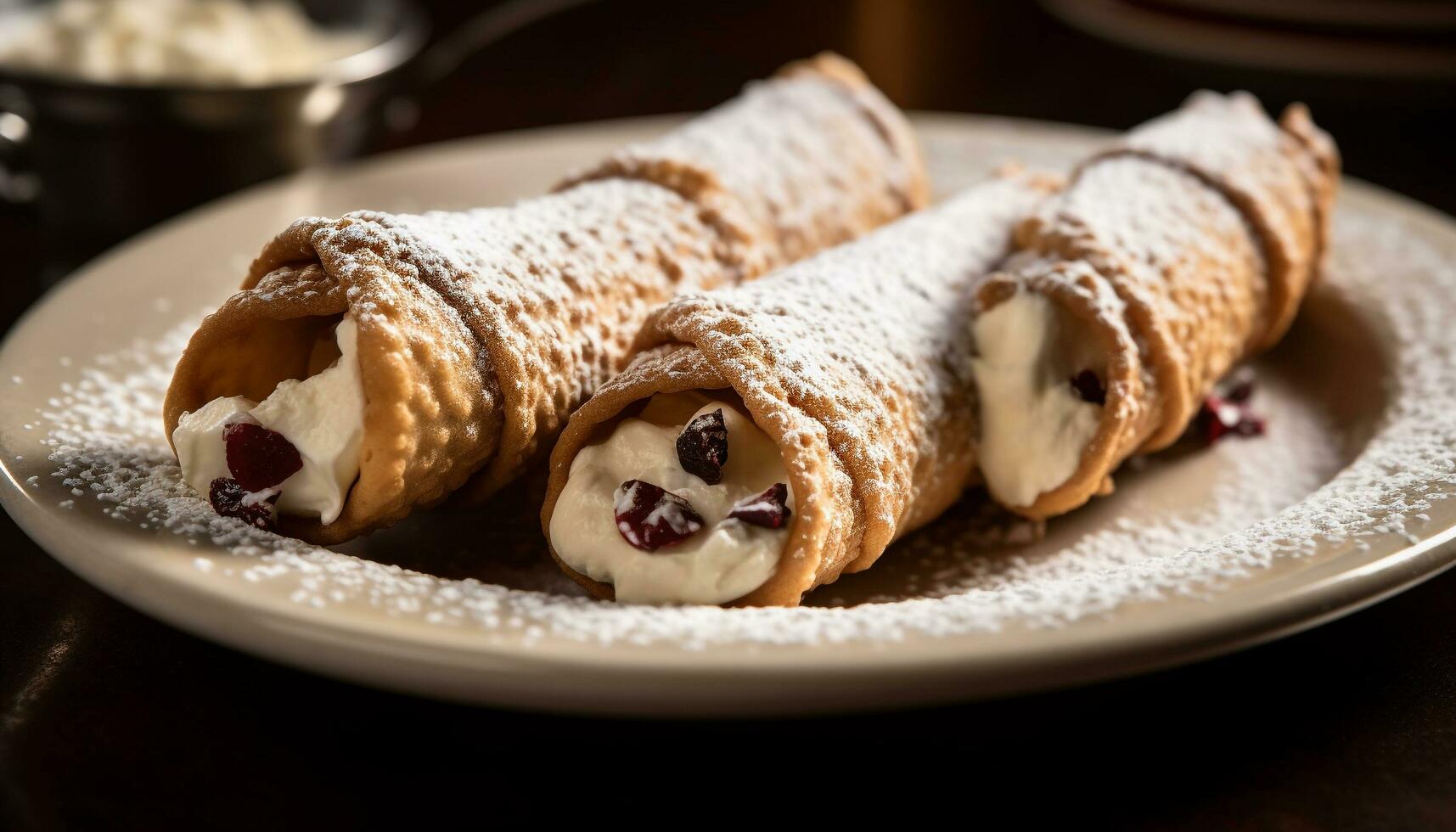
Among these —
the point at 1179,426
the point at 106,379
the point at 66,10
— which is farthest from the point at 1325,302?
the point at 66,10

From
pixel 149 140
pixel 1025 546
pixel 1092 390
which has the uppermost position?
pixel 1092 390

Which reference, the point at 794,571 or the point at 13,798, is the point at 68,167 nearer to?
the point at 13,798

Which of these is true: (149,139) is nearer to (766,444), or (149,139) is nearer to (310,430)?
(310,430)

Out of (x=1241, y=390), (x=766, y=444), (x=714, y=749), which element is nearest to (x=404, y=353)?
(x=766, y=444)

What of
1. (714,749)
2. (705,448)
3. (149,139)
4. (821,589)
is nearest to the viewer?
(714,749)

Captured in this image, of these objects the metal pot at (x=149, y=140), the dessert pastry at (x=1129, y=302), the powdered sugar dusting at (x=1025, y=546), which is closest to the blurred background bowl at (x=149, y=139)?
the metal pot at (x=149, y=140)

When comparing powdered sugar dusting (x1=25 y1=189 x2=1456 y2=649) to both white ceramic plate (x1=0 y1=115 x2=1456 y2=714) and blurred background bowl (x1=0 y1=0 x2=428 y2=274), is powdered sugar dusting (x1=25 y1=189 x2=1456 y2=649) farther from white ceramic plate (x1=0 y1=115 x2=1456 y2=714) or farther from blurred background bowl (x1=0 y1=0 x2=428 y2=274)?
blurred background bowl (x1=0 y1=0 x2=428 y2=274)

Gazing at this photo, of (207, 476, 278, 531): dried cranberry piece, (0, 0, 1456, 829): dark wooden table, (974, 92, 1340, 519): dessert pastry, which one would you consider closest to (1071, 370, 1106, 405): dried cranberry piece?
(974, 92, 1340, 519): dessert pastry

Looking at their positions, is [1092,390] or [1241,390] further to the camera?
[1241,390]
